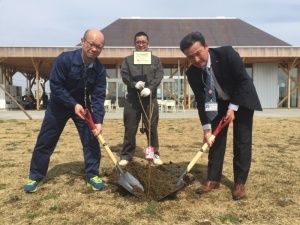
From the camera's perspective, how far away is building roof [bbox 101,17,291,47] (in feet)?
79.2

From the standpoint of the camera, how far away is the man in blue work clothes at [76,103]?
135 inches

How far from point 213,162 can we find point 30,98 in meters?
23.7

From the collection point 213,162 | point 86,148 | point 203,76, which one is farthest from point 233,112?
point 86,148

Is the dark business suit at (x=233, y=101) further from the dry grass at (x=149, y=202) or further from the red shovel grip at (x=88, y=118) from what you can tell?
the red shovel grip at (x=88, y=118)

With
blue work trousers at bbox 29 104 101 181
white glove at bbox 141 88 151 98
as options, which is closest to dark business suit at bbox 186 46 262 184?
white glove at bbox 141 88 151 98

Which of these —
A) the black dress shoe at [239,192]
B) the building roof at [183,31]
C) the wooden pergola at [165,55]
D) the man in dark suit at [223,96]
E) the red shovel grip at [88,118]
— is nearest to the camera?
the man in dark suit at [223,96]

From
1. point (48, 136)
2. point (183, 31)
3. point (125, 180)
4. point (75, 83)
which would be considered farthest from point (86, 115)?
point (183, 31)

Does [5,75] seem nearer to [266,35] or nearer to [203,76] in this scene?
[266,35]

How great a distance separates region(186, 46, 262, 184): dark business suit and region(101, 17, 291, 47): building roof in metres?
20.6

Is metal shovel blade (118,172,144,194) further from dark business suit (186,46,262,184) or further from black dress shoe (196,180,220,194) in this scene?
dark business suit (186,46,262,184)

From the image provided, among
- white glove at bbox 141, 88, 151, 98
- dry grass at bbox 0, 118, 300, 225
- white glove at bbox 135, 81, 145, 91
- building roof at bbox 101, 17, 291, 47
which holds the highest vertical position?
building roof at bbox 101, 17, 291, 47

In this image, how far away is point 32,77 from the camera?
108 ft

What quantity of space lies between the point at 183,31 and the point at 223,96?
23.4m

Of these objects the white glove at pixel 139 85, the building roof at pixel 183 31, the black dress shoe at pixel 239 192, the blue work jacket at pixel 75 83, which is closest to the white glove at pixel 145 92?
the white glove at pixel 139 85
